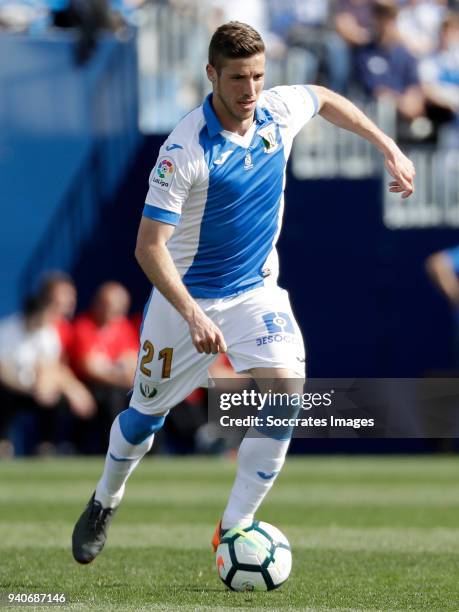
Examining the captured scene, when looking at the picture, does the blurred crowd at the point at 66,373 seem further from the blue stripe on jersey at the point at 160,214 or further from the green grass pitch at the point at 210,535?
the blue stripe on jersey at the point at 160,214

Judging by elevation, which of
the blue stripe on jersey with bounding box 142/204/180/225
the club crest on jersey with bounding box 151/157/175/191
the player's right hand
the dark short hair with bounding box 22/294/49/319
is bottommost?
the dark short hair with bounding box 22/294/49/319

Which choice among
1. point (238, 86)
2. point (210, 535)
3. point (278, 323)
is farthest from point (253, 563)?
point (210, 535)

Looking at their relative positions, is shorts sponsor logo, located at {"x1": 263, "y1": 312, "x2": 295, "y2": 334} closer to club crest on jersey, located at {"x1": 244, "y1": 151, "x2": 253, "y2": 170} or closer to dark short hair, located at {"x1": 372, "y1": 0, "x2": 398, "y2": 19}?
Result: club crest on jersey, located at {"x1": 244, "y1": 151, "x2": 253, "y2": 170}

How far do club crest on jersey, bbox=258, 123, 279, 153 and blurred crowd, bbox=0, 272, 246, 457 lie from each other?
9.06m

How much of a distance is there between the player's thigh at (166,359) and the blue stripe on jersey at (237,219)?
18 centimetres

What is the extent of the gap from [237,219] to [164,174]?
53cm

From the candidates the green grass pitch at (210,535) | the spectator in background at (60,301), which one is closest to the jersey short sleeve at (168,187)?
the green grass pitch at (210,535)

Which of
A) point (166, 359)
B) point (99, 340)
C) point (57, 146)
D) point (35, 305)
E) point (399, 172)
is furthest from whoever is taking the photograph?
point (57, 146)

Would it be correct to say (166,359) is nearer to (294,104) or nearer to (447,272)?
(294,104)

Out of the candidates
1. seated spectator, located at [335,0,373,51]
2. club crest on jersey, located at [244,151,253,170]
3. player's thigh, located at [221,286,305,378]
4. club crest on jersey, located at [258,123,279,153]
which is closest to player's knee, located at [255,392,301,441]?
player's thigh, located at [221,286,305,378]

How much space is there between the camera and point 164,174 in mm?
6418

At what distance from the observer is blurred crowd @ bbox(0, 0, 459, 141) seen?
16.9m

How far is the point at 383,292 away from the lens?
1727cm

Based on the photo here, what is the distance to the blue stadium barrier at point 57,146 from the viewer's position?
16.9 m
